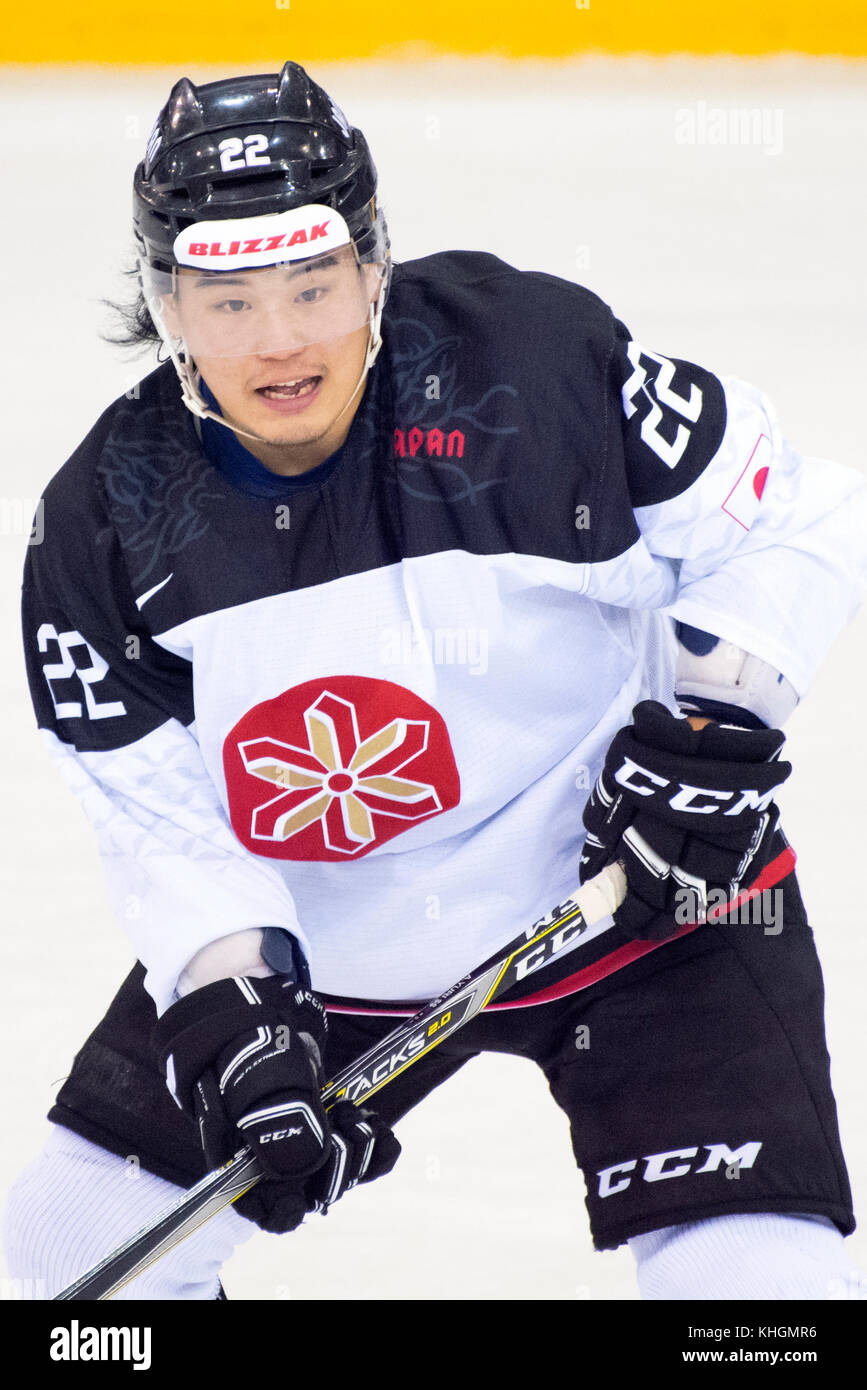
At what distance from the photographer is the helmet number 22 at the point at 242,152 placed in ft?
5.18

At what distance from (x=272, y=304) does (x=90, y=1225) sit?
0.91 metres

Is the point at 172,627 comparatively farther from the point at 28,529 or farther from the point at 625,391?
the point at 28,529

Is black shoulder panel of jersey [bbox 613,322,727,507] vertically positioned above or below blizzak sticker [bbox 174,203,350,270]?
below

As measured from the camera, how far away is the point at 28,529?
364cm

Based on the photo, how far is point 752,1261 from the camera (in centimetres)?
147

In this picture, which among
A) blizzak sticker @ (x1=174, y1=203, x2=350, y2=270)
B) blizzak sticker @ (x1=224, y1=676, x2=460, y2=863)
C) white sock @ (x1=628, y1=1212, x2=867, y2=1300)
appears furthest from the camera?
blizzak sticker @ (x1=224, y1=676, x2=460, y2=863)

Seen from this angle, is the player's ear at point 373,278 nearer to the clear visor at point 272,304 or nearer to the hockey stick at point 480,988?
the clear visor at point 272,304

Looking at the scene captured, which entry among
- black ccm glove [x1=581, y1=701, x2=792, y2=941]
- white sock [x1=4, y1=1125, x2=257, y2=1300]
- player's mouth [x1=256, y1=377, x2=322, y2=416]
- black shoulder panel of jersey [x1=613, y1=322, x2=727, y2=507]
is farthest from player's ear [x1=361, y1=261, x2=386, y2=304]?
white sock [x1=4, y1=1125, x2=257, y2=1300]

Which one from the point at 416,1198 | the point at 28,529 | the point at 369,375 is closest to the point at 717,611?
the point at 369,375

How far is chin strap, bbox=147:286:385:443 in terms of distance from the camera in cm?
161

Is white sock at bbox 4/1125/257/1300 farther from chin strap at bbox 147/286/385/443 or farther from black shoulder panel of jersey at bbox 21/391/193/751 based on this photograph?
chin strap at bbox 147/286/385/443

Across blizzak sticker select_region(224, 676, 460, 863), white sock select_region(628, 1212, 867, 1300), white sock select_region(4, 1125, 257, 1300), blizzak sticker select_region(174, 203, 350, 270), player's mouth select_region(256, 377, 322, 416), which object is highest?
blizzak sticker select_region(174, 203, 350, 270)

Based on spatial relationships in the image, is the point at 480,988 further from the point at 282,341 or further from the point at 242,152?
the point at 242,152

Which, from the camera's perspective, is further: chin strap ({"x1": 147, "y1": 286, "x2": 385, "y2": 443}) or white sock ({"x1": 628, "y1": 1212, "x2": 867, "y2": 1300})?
chin strap ({"x1": 147, "y1": 286, "x2": 385, "y2": 443})
